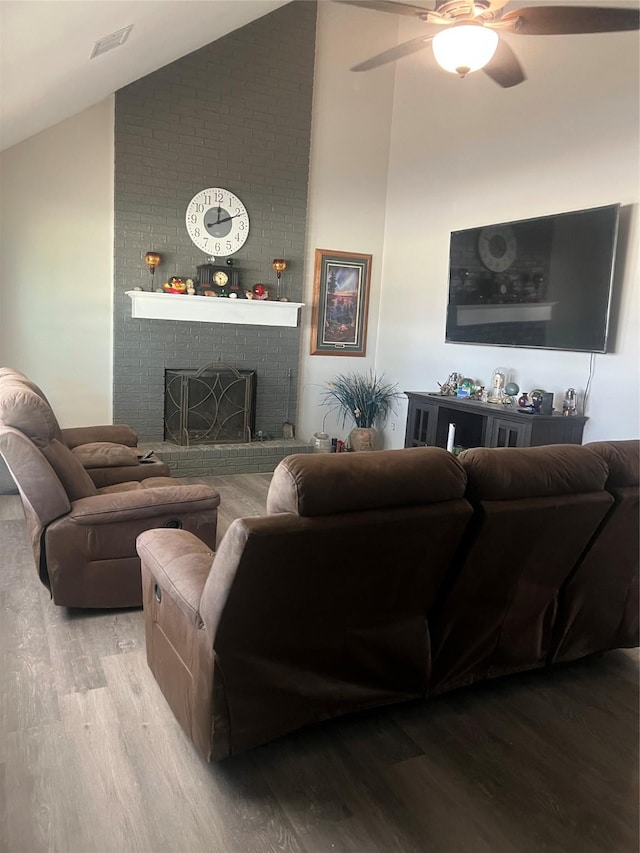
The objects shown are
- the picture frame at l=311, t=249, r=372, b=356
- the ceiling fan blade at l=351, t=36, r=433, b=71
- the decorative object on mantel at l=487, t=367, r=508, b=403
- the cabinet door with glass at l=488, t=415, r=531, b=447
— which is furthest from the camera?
the picture frame at l=311, t=249, r=372, b=356

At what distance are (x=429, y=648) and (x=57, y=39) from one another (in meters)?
3.14

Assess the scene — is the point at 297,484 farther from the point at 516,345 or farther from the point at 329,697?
the point at 516,345

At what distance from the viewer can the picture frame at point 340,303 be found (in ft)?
21.4

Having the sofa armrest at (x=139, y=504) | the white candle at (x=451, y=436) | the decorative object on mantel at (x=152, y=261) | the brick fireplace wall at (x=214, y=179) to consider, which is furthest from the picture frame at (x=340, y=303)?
Result: the sofa armrest at (x=139, y=504)

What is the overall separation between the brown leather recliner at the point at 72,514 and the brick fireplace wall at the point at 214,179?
111 inches

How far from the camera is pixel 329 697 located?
208 cm

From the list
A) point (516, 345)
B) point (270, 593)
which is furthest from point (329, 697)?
point (516, 345)

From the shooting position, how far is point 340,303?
666 cm

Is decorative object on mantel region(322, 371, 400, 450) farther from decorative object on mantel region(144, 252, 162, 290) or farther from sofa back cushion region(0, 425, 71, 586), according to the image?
sofa back cushion region(0, 425, 71, 586)

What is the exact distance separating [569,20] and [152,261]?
3.82 meters

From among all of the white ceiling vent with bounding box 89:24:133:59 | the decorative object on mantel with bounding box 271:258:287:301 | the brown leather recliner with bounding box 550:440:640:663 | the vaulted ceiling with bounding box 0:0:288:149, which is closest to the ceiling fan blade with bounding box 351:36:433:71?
the vaulted ceiling with bounding box 0:0:288:149

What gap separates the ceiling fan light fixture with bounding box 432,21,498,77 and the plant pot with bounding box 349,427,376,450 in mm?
3852

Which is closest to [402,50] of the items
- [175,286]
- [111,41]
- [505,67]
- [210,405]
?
[505,67]

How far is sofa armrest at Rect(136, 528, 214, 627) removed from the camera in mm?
1979
